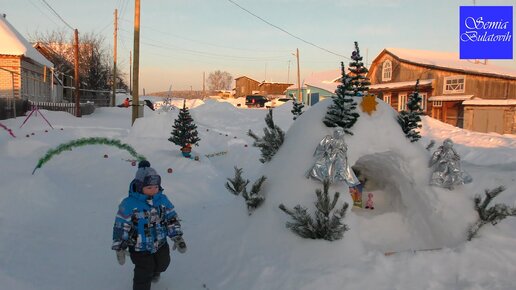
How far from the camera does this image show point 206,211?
655cm

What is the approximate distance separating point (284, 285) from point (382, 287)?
0.91 metres

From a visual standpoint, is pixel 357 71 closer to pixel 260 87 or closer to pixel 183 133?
pixel 183 133

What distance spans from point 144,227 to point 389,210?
377 cm

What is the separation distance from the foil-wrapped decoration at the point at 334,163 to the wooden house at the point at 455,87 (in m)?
17.5

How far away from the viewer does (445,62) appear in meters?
25.7

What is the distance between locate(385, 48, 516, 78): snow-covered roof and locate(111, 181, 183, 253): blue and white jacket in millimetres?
23671

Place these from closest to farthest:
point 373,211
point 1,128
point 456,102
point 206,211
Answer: point 373,211
point 206,211
point 1,128
point 456,102

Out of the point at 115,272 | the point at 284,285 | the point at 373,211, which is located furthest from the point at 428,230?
the point at 115,272

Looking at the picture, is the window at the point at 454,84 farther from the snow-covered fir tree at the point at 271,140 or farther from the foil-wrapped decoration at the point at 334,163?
the foil-wrapped decoration at the point at 334,163

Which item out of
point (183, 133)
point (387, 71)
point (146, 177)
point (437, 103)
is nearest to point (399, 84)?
point (387, 71)

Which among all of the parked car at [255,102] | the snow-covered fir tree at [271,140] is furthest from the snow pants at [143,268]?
the parked car at [255,102]

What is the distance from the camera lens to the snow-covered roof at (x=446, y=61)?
2269 cm

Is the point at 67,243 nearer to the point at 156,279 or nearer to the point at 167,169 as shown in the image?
the point at 156,279

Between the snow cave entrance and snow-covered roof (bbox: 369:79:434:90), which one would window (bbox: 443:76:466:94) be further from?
the snow cave entrance
